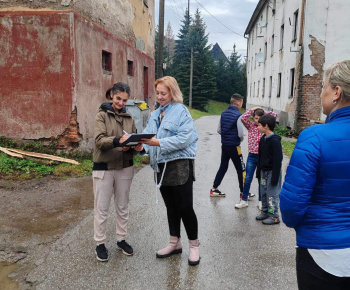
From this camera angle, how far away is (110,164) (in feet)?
11.5

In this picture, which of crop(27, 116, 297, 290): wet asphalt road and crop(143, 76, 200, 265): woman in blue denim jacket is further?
crop(143, 76, 200, 265): woman in blue denim jacket

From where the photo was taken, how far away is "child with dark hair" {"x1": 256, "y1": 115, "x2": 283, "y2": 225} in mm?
4508

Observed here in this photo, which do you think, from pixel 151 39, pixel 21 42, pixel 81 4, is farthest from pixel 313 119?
pixel 21 42

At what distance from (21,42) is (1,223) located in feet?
15.6

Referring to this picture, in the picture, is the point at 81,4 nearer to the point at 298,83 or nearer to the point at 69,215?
the point at 69,215

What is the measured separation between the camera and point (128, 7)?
11.3 m

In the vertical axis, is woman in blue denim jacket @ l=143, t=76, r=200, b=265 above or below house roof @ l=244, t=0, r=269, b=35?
below

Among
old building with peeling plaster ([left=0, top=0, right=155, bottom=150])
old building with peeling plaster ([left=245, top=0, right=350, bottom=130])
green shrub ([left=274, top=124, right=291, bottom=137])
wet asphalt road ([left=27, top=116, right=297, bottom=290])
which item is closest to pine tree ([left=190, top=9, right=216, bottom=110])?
old building with peeling plaster ([left=245, top=0, right=350, bottom=130])

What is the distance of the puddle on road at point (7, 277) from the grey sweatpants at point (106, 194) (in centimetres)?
87

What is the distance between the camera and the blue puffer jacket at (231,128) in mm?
5574

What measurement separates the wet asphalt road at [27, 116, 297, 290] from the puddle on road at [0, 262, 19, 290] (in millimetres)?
160

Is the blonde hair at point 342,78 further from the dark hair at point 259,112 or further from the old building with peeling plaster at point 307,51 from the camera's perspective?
the old building with peeling plaster at point 307,51

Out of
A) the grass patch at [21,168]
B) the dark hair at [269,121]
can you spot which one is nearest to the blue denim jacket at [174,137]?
the dark hair at [269,121]

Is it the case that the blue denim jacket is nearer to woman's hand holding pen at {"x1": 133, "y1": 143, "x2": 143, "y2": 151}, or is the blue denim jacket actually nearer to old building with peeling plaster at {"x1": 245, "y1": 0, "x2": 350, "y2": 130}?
woman's hand holding pen at {"x1": 133, "y1": 143, "x2": 143, "y2": 151}
